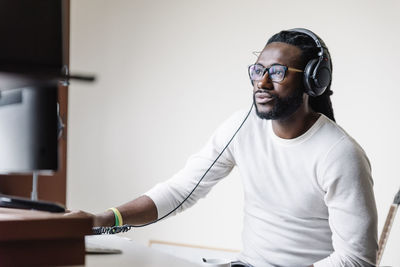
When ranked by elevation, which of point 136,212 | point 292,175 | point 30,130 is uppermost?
point 30,130

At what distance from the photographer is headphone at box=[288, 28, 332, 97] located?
1.62 metres

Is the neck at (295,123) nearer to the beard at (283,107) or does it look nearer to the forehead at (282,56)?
the beard at (283,107)

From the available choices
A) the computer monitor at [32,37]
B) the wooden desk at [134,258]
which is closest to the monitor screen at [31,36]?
the computer monitor at [32,37]

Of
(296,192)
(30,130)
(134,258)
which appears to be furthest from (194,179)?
(30,130)

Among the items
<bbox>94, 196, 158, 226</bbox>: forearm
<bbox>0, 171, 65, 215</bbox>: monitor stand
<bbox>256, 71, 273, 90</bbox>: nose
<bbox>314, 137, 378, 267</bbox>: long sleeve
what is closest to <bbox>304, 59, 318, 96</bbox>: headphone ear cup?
<bbox>256, 71, 273, 90</bbox>: nose

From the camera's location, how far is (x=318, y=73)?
1.62 m

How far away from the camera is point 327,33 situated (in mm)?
2391

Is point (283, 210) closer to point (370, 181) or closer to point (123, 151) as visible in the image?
point (370, 181)

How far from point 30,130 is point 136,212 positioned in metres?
0.78

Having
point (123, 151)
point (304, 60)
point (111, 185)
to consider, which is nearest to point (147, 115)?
point (123, 151)

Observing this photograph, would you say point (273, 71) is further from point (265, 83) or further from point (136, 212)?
point (136, 212)

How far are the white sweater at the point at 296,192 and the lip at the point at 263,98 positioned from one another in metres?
0.10

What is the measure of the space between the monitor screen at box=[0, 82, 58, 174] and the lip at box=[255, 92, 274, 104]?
899 mm

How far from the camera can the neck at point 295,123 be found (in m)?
1.66
